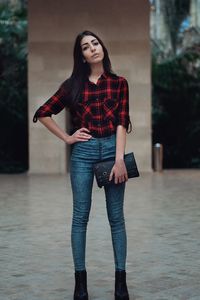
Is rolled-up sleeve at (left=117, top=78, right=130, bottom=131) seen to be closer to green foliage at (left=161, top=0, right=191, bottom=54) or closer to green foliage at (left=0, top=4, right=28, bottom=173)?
green foliage at (left=0, top=4, right=28, bottom=173)

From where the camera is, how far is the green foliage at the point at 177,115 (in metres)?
22.5

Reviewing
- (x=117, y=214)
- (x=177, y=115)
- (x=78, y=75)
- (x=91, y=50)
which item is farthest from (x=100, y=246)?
(x=177, y=115)

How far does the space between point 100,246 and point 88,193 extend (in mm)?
2724

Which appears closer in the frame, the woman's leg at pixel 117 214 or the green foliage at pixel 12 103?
the woman's leg at pixel 117 214

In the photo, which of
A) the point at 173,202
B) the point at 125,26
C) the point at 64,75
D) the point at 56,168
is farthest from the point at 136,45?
the point at 173,202

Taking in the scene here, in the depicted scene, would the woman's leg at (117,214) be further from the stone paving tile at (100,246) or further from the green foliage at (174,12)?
the green foliage at (174,12)

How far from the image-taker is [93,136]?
15.9 feet

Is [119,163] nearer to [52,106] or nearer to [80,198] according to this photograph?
[80,198]

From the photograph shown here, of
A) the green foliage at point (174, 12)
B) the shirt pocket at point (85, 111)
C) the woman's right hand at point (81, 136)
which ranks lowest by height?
the woman's right hand at point (81, 136)

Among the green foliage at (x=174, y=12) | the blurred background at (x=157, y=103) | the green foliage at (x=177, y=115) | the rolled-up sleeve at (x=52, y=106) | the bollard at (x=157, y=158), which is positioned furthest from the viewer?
the green foliage at (x=174, y=12)

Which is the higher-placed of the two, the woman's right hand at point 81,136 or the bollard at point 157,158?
the woman's right hand at point 81,136

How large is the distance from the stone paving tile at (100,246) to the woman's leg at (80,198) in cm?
47

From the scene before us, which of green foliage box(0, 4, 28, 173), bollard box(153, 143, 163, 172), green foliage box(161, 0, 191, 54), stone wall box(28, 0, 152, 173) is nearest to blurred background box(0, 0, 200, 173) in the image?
green foliage box(0, 4, 28, 173)

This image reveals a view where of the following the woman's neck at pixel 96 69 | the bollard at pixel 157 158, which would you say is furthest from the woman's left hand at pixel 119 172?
the bollard at pixel 157 158
